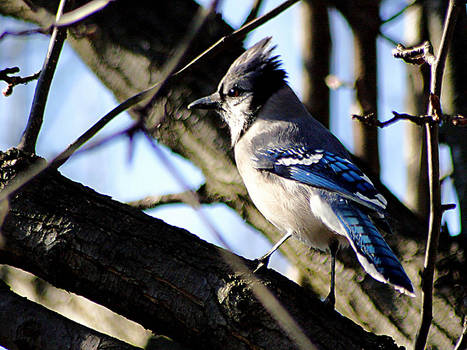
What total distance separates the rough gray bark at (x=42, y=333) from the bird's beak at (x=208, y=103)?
4.37ft

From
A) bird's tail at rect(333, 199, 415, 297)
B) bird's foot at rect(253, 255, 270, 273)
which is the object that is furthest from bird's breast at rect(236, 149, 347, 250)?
bird's foot at rect(253, 255, 270, 273)

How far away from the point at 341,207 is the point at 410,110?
1601 millimetres

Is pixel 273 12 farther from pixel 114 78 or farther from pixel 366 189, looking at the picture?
pixel 114 78

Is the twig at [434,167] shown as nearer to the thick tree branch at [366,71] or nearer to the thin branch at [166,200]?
the thin branch at [166,200]

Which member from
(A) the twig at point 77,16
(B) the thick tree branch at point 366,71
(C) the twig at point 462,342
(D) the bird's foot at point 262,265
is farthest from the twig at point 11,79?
(B) the thick tree branch at point 366,71

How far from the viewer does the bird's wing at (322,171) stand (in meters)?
2.49

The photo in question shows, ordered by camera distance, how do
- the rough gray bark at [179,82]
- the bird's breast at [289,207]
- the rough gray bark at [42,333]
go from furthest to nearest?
the rough gray bark at [179,82] → the bird's breast at [289,207] → the rough gray bark at [42,333]

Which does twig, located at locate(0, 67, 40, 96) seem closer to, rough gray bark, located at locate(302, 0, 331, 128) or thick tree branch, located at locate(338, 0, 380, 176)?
thick tree branch, located at locate(338, 0, 380, 176)

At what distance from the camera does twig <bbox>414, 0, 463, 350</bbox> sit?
1.63 m

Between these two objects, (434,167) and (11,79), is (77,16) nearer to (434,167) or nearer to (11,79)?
(11,79)

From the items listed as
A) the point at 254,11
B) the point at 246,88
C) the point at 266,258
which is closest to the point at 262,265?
the point at 266,258

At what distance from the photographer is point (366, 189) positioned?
2.50 meters

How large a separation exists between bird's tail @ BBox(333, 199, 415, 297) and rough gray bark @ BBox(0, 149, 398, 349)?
0.22 m

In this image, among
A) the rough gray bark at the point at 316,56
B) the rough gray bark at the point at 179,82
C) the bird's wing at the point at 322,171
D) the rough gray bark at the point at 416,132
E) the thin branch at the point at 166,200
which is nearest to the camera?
the bird's wing at the point at 322,171
